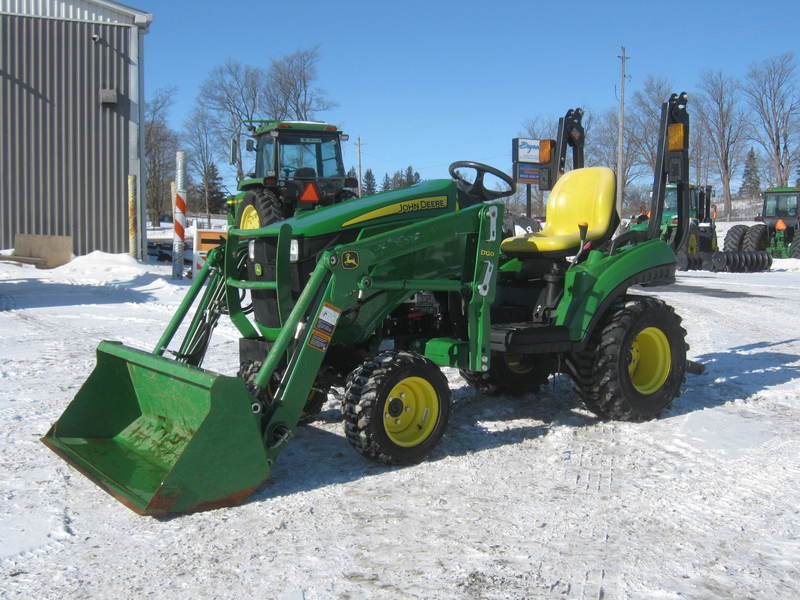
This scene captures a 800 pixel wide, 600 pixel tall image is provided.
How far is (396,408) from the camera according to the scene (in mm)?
3863

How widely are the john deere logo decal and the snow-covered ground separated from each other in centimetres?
101

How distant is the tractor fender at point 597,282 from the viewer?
471cm

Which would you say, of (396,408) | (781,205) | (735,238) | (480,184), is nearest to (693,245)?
(735,238)

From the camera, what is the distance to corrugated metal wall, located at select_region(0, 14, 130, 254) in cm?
1555

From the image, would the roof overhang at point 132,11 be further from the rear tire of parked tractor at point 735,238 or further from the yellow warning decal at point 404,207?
the rear tire of parked tractor at point 735,238

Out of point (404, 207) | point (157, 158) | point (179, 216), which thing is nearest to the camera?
point (404, 207)

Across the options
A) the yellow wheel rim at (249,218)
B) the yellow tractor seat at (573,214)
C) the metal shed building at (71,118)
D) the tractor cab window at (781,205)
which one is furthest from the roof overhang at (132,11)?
the tractor cab window at (781,205)

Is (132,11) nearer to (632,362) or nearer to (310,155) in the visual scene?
(310,155)

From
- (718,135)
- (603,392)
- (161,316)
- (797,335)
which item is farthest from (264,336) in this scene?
(718,135)

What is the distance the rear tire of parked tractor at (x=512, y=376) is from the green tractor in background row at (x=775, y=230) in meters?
17.3

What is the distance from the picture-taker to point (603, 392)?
474 cm

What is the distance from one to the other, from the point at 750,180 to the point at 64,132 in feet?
244

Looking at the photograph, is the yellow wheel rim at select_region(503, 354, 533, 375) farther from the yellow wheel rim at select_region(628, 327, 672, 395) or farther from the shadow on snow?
the shadow on snow

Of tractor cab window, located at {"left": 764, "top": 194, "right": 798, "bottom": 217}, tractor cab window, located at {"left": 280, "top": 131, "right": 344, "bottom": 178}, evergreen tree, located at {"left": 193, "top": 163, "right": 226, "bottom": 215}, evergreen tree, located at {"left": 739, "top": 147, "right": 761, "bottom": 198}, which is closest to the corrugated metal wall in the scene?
tractor cab window, located at {"left": 280, "top": 131, "right": 344, "bottom": 178}
